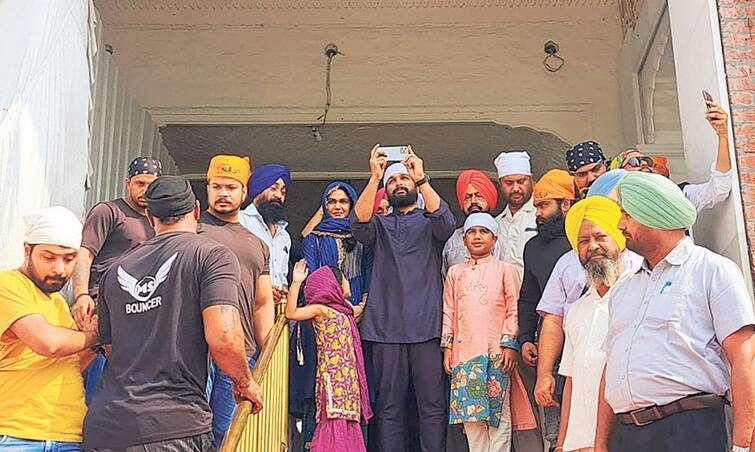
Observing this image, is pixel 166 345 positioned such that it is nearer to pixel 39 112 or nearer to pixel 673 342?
pixel 673 342

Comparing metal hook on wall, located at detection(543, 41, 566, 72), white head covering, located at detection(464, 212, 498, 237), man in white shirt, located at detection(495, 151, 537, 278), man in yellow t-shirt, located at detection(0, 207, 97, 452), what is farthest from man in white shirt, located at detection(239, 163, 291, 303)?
metal hook on wall, located at detection(543, 41, 566, 72)

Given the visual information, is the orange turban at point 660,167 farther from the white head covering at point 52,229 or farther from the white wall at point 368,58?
the white head covering at point 52,229

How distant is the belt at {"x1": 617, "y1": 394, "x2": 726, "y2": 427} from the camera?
8.45 feet

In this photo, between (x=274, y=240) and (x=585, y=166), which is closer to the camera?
(x=585, y=166)

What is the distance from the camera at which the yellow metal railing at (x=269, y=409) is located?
266cm

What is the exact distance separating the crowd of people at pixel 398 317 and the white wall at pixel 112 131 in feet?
4.88

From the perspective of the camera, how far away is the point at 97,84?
605 cm

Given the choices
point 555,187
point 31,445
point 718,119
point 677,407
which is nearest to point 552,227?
point 555,187

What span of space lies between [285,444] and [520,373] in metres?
1.14

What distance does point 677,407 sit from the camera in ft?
8.49

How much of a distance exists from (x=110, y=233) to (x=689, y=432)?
2581mm

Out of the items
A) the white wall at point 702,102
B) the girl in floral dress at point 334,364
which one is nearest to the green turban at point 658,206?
the white wall at point 702,102

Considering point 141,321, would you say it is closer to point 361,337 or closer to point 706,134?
point 361,337

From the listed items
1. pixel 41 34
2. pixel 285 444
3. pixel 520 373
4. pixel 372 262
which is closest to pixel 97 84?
pixel 41 34
